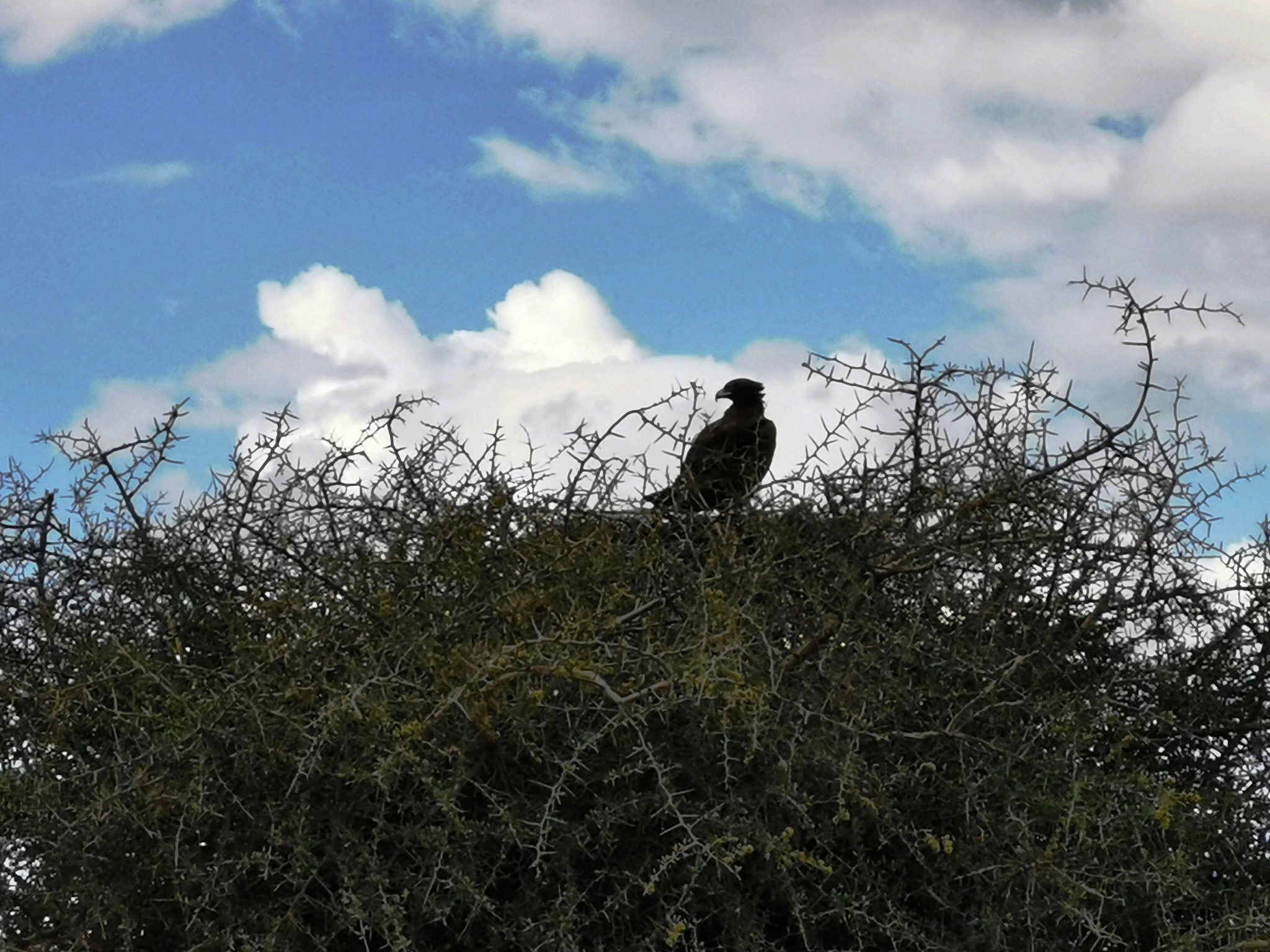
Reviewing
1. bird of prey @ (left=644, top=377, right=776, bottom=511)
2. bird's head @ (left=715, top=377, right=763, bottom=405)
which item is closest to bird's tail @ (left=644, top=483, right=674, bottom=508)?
bird of prey @ (left=644, top=377, right=776, bottom=511)

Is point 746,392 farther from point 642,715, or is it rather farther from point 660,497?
point 642,715

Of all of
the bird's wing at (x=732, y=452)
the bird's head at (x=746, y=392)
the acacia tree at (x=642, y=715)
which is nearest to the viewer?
the acacia tree at (x=642, y=715)

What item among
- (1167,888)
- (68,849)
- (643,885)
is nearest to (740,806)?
(643,885)

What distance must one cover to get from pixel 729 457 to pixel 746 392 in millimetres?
649

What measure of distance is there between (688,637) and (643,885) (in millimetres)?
481

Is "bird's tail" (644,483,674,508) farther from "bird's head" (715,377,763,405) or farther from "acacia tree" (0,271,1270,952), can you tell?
"bird's head" (715,377,763,405)

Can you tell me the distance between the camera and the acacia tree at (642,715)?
2.92 metres

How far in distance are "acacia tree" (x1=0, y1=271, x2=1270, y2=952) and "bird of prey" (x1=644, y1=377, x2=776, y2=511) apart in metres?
0.09

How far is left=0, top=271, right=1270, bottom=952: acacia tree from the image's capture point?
2.92 m

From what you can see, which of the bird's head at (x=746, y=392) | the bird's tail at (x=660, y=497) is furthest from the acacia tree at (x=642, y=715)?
the bird's head at (x=746, y=392)

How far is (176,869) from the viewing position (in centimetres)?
290

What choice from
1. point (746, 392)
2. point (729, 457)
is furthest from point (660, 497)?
point (746, 392)

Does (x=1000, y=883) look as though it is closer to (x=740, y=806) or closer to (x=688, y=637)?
(x=740, y=806)

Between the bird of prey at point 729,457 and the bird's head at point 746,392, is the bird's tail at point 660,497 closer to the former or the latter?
the bird of prey at point 729,457
